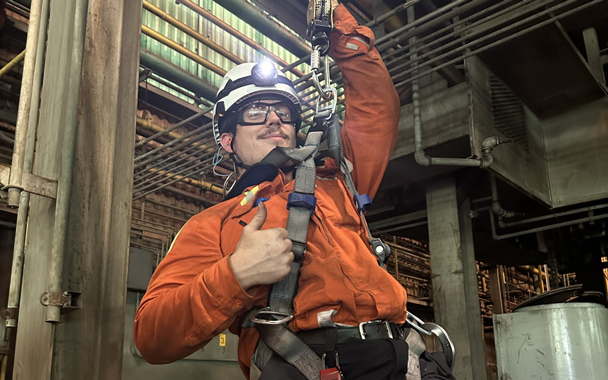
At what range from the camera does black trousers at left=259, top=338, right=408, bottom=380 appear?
164cm

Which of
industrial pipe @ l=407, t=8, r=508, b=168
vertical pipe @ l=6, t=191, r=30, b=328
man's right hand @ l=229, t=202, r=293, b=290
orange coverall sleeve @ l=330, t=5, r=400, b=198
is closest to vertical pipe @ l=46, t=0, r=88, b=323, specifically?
vertical pipe @ l=6, t=191, r=30, b=328

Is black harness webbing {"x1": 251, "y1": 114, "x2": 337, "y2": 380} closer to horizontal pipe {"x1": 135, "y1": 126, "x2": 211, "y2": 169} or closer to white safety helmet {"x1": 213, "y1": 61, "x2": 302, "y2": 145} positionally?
white safety helmet {"x1": 213, "y1": 61, "x2": 302, "y2": 145}

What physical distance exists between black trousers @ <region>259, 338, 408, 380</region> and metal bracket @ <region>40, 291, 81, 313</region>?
24.1 inches

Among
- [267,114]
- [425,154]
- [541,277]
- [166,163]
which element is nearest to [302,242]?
[267,114]

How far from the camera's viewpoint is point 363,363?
5.38 feet

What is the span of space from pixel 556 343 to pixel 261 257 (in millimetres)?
4212

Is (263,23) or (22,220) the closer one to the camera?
(22,220)

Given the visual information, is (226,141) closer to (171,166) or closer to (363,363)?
(363,363)

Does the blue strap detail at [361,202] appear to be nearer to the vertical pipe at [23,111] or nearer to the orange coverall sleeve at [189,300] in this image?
the orange coverall sleeve at [189,300]

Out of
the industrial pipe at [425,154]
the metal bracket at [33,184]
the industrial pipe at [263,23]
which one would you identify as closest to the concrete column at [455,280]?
the industrial pipe at [425,154]

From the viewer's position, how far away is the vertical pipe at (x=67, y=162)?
145 centimetres

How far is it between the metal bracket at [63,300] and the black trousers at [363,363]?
611 millimetres

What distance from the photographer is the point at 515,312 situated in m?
5.14

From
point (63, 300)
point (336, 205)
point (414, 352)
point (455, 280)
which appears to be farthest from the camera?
point (455, 280)
